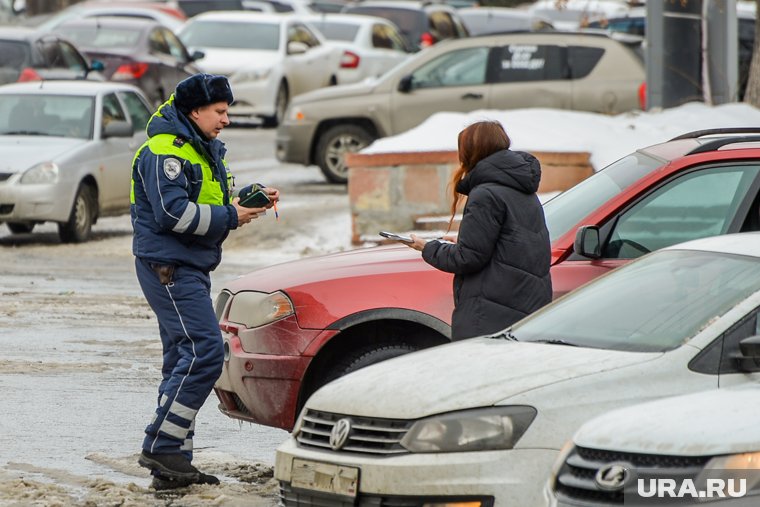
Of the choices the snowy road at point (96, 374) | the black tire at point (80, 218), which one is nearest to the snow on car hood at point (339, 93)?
the snowy road at point (96, 374)

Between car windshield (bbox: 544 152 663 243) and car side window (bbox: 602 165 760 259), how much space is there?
0.15 metres

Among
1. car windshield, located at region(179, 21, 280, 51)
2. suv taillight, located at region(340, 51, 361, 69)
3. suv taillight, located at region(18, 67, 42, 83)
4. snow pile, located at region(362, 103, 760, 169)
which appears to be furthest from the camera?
suv taillight, located at region(340, 51, 361, 69)

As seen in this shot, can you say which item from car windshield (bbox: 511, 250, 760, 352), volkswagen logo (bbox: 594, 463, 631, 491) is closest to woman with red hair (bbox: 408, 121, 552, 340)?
car windshield (bbox: 511, 250, 760, 352)

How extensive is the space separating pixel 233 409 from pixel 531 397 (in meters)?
2.65

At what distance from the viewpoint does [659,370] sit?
539 centimetres

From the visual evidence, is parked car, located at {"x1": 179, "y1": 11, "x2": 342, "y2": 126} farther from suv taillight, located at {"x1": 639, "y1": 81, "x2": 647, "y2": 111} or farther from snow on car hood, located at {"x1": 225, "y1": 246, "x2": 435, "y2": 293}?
snow on car hood, located at {"x1": 225, "y1": 246, "x2": 435, "y2": 293}

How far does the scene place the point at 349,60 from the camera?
29.6 meters

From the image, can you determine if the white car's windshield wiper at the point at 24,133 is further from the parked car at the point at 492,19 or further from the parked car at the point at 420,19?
the parked car at the point at 492,19

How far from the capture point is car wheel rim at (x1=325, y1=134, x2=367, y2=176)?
20984 millimetres

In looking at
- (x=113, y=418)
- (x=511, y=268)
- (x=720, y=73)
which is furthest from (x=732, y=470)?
(x=720, y=73)

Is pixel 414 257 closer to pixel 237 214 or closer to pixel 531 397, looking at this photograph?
pixel 237 214

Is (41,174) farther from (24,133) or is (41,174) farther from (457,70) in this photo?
(457,70)

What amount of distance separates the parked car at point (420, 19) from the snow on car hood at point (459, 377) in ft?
102

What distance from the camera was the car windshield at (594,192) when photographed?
7566 mm
